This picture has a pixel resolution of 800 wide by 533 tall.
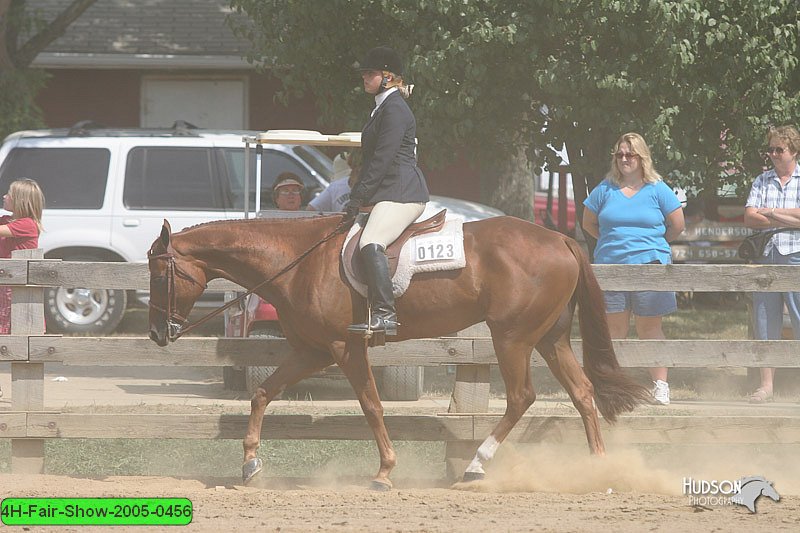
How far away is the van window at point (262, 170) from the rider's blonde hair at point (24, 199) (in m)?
3.89

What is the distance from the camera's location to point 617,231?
9.13 meters

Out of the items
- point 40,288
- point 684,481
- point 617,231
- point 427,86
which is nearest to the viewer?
point 684,481

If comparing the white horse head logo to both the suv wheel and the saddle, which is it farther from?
the suv wheel

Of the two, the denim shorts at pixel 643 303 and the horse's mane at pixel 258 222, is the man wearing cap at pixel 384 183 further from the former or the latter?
the denim shorts at pixel 643 303

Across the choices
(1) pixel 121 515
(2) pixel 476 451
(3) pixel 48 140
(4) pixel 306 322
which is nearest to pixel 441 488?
(2) pixel 476 451

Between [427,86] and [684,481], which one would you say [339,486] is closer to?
[684,481]

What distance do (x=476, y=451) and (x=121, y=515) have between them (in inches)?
92.8

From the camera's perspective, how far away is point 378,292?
693cm

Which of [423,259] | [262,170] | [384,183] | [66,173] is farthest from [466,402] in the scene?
[66,173]

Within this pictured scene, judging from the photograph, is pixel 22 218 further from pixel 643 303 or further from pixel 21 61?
pixel 21 61

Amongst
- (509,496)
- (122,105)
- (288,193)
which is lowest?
(509,496)

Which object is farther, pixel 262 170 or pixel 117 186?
pixel 117 186

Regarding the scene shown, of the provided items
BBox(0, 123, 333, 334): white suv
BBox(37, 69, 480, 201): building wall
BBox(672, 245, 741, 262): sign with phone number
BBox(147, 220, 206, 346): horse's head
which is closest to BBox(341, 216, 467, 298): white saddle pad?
BBox(147, 220, 206, 346): horse's head

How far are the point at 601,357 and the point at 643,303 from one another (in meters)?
1.98
